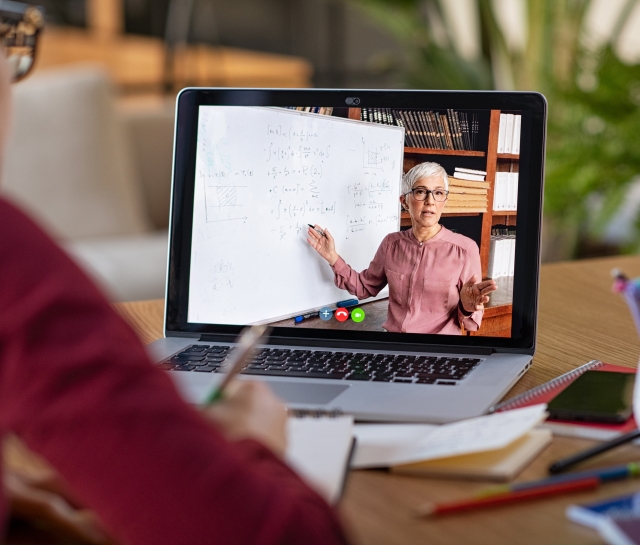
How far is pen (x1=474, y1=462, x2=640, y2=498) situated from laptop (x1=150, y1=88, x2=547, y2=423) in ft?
0.69

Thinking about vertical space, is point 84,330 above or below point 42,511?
above

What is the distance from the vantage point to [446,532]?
48 cm

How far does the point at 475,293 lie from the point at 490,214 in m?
0.08

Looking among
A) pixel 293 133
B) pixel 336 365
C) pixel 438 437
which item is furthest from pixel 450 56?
pixel 438 437

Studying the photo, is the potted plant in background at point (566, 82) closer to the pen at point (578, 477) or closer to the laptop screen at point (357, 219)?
the laptop screen at point (357, 219)

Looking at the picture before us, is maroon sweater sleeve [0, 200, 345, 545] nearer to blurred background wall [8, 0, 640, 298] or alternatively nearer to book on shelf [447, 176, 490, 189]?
book on shelf [447, 176, 490, 189]

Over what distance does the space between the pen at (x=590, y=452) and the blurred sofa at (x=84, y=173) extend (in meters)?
1.72

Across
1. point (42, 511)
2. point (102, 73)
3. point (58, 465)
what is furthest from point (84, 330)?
point (102, 73)

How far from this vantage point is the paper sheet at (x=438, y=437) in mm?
567

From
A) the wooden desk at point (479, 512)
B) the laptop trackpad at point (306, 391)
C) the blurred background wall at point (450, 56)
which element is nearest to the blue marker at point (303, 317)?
the laptop trackpad at point (306, 391)

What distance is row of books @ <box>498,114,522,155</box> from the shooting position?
827 mm

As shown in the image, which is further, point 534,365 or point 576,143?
point 576,143

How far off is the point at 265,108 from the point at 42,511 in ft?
1.74

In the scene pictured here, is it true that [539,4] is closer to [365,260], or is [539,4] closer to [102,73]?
[102,73]
